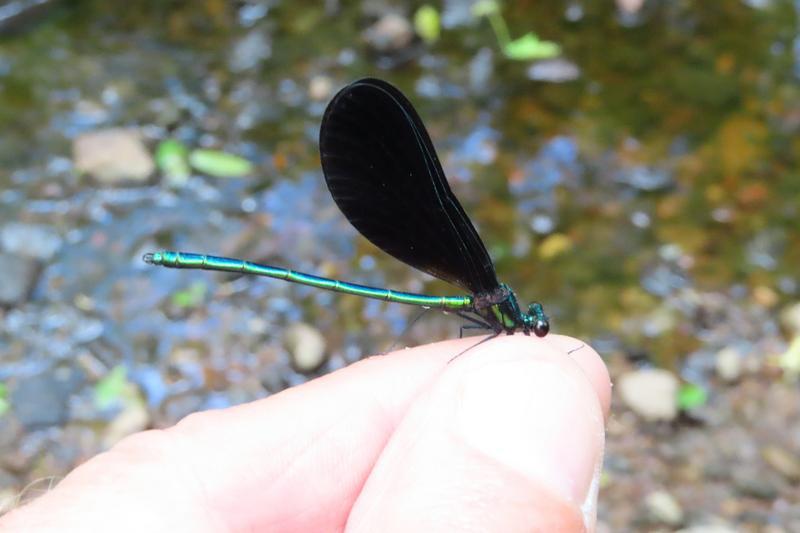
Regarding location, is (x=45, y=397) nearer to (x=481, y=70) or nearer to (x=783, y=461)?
(x=481, y=70)

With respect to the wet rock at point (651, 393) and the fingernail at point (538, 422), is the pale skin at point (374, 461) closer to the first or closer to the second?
the fingernail at point (538, 422)

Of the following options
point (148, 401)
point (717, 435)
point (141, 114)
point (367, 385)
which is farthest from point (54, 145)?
point (717, 435)

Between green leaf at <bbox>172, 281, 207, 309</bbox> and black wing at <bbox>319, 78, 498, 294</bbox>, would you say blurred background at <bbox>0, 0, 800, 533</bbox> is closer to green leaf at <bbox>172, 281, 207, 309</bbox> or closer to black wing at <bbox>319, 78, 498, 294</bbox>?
green leaf at <bbox>172, 281, 207, 309</bbox>

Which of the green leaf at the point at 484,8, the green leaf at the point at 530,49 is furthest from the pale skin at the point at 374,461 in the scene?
the green leaf at the point at 484,8

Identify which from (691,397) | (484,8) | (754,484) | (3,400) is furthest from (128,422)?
(484,8)

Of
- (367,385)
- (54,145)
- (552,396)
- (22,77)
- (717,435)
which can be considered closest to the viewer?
(552,396)

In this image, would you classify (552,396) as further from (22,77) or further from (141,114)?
(22,77)

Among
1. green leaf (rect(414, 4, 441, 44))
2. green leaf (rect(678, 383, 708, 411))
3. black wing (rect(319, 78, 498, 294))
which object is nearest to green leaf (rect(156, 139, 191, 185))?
green leaf (rect(414, 4, 441, 44))
